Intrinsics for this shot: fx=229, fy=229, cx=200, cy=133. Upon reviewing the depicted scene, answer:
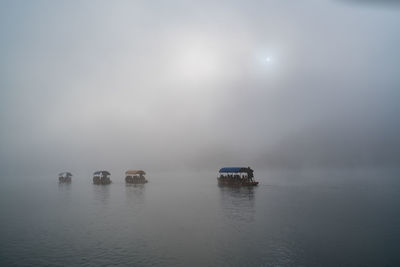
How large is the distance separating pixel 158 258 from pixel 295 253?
573 inches

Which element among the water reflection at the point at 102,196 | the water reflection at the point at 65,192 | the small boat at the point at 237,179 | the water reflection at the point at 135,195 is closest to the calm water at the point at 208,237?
the water reflection at the point at 102,196

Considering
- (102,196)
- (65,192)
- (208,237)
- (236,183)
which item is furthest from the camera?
(65,192)

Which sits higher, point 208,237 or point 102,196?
point 208,237

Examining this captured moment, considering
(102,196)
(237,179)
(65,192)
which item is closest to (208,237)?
(102,196)

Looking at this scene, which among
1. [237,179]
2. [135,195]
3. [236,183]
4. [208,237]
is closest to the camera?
[208,237]

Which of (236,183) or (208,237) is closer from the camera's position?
(208,237)

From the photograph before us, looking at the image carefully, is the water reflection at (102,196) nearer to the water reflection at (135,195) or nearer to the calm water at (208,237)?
the water reflection at (135,195)

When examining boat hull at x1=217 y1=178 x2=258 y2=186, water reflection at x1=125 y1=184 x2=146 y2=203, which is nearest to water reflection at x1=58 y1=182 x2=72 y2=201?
water reflection at x1=125 y1=184 x2=146 y2=203

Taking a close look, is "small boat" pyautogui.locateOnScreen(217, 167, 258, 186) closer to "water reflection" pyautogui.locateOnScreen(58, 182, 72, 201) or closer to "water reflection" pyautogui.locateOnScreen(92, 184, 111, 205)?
"water reflection" pyautogui.locateOnScreen(92, 184, 111, 205)

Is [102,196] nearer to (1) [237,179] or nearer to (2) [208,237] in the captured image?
(1) [237,179]

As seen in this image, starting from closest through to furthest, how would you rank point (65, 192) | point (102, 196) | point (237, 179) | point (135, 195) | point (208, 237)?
point (208, 237) → point (102, 196) → point (135, 195) → point (237, 179) → point (65, 192)

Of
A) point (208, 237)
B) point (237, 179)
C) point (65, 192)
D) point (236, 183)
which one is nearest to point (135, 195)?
point (65, 192)

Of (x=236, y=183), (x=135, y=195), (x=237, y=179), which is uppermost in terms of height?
(x=237, y=179)

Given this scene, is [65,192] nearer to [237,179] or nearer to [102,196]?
[102,196]
